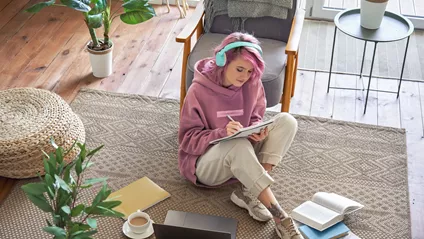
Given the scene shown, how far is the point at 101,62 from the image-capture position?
11.8ft

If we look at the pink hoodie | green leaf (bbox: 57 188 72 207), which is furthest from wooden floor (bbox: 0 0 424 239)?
green leaf (bbox: 57 188 72 207)

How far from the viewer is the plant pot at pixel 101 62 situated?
356 cm

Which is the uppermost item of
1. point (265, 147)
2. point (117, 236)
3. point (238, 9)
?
point (238, 9)

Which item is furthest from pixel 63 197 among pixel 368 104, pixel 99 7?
pixel 368 104

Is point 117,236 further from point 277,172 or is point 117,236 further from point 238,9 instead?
point 238,9

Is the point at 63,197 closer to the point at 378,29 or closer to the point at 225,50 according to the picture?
the point at 225,50

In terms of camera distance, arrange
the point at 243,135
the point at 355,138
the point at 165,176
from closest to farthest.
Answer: the point at 243,135 → the point at 165,176 → the point at 355,138

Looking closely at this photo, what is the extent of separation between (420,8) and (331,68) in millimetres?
1160

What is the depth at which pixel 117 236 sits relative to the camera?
2.52 meters

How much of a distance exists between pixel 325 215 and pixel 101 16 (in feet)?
5.48

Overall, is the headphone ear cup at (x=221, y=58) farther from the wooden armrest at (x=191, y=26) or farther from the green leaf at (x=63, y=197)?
the green leaf at (x=63, y=197)

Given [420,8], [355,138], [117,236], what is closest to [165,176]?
[117,236]

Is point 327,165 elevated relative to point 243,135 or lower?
lower

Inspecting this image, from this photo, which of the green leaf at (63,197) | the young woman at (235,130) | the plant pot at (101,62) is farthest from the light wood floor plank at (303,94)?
the green leaf at (63,197)
